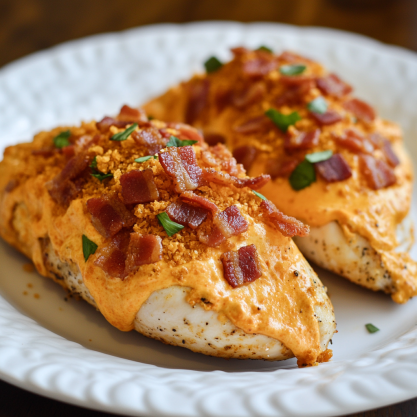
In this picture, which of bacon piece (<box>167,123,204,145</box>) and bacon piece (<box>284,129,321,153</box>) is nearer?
bacon piece (<box>167,123,204,145</box>)

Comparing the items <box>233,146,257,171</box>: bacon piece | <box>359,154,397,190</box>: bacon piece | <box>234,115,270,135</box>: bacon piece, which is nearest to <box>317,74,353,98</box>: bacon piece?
<box>234,115,270,135</box>: bacon piece

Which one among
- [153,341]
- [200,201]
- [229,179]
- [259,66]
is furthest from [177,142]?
[259,66]

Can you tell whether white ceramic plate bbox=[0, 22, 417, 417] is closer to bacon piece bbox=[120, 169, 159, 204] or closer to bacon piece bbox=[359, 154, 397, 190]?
bacon piece bbox=[359, 154, 397, 190]

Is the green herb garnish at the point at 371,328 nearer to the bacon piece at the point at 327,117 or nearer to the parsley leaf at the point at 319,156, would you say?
the parsley leaf at the point at 319,156

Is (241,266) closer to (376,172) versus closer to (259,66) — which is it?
(376,172)

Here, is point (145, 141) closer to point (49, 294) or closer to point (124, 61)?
point (49, 294)

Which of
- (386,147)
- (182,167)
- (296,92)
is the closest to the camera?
(182,167)
